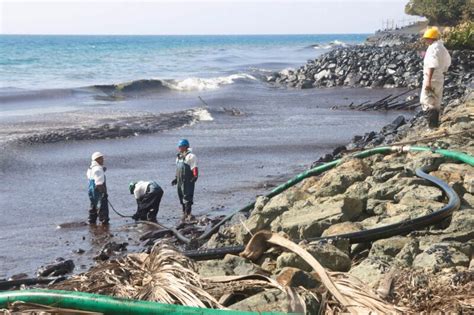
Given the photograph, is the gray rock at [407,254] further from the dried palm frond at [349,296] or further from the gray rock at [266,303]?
the gray rock at [266,303]

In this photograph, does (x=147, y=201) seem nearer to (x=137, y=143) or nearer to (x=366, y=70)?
(x=137, y=143)

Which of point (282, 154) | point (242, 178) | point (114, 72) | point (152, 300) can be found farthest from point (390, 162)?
point (114, 72)

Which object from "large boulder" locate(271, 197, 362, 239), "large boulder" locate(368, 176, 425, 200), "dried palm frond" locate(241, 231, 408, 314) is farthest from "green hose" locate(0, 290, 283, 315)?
"large boulder" locate(368, 176, 425, 200)

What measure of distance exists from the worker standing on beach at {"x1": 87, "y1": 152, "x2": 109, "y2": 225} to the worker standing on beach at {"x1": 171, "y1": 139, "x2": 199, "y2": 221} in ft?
4.00

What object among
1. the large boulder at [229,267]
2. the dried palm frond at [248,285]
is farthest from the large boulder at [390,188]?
the dried palm frond at [248,285]

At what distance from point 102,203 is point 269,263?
599cm

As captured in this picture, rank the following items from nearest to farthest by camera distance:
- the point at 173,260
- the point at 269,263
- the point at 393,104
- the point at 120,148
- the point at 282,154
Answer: the point at 173,260 → the point at 269,263 → the point at 282,154 → the point at 120,148 → the point at 393,104

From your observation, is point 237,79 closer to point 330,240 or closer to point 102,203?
point 102,203

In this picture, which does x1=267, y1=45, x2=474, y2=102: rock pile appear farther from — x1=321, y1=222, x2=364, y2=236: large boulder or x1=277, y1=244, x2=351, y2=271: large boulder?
x1=277, y1=244, x2=351, y2=271: large boulder

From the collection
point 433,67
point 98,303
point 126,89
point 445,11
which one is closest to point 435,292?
point 98,303

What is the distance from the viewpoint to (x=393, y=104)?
24.2m

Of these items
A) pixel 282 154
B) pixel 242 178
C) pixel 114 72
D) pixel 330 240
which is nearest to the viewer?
pixel 330 240

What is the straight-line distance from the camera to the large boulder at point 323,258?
4.57 m

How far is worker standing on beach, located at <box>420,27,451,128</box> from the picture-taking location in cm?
1048
